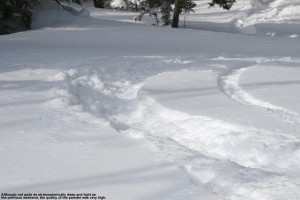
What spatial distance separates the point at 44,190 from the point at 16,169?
628mm

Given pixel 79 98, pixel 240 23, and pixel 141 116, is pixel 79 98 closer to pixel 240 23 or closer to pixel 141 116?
pixel 141 116

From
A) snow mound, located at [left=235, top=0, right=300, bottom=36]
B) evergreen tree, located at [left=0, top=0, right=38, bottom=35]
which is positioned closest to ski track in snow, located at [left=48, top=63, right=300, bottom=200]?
evergreen tree, located at [left=0, top=0, right=38, bottom=35]

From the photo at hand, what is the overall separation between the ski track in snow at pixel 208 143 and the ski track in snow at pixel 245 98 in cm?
24

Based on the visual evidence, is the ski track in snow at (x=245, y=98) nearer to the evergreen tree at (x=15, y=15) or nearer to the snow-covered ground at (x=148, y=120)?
the snow-covered ground at (x=148, y=120)

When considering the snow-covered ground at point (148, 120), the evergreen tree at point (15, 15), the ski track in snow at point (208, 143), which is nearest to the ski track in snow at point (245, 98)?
the snow-covered ground at point (148, 120)

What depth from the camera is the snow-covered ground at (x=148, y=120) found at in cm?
429

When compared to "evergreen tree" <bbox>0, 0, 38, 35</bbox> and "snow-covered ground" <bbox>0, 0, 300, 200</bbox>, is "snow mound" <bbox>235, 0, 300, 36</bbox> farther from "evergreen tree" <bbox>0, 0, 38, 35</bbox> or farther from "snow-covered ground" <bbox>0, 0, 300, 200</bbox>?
"evergreen tree" <bbox>0, 0, 38, 35</bbox>

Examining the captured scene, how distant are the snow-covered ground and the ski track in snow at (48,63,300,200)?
0.05 ft

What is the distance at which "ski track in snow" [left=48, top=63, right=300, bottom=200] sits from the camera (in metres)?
4.31

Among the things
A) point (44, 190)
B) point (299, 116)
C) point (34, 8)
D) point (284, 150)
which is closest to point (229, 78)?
point (299, 116)

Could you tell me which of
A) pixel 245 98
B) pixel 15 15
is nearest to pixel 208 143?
pixel 245 98

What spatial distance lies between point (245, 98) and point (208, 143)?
8.23 ft

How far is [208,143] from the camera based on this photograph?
226 inches

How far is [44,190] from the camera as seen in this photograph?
3977mm
